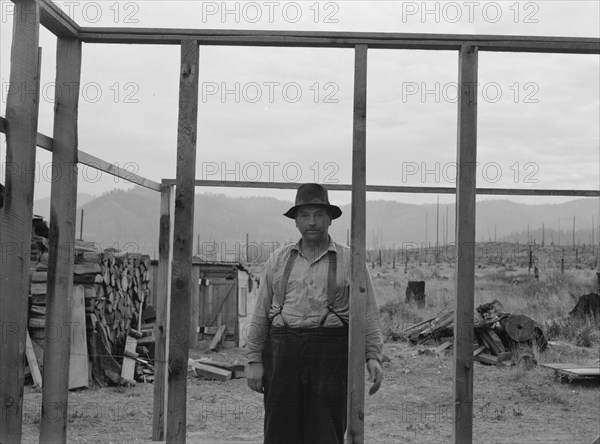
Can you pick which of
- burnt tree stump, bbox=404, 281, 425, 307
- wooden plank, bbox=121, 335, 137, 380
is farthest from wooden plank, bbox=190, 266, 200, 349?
burnt tree stump, bbox=404, 281, 425, 307

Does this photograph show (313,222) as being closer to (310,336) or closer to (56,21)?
(310,336)

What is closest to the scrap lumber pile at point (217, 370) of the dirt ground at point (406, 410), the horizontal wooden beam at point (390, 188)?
the dirt ground at point (406, 410)

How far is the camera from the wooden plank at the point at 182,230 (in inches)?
149

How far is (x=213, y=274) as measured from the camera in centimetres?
1534

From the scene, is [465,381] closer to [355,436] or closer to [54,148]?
[355,436]

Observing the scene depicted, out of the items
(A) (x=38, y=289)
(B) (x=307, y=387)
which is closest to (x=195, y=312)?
(A) (x=38, y=289)

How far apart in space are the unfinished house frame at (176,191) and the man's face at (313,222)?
1.13 ft

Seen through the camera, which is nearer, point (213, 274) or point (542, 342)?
point (542, 342)

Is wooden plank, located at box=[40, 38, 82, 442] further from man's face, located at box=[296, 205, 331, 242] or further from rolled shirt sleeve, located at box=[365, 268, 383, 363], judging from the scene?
rolled shirt sleeve, located at box=[365, 268, 383, 363]

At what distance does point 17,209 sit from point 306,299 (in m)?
1.50

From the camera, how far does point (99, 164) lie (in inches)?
177

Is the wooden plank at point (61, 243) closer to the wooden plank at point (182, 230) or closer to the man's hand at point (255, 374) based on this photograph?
the wooden plank at point (182, 230)

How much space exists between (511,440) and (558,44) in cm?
445

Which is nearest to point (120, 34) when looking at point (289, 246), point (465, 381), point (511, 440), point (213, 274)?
point (289, 246)
